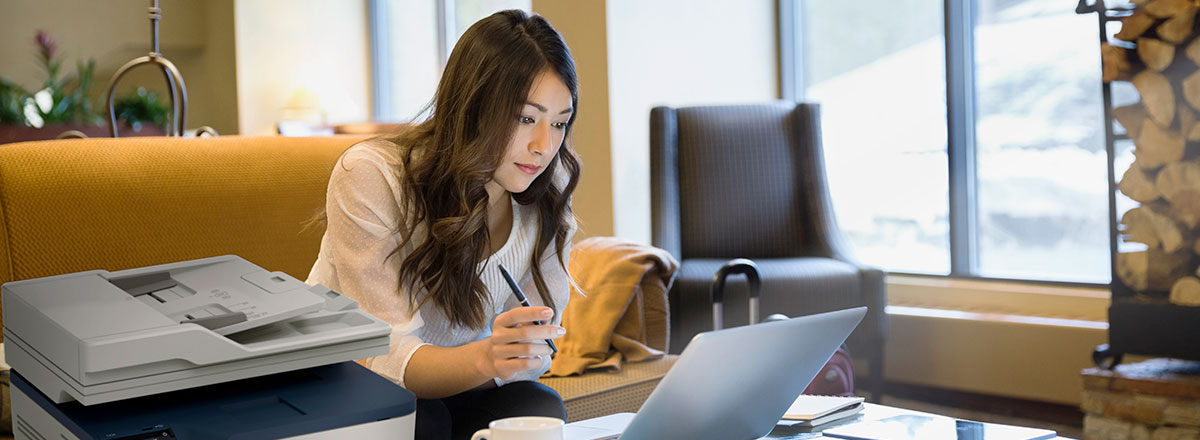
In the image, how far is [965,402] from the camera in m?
3.51

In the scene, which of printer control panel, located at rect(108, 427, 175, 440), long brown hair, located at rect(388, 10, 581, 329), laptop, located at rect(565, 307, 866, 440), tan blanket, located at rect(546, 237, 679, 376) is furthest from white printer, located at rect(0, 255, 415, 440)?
tan blanket, located at rect(546, 237, 679, 376)

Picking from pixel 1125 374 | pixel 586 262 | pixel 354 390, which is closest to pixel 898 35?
pixel 1125 374

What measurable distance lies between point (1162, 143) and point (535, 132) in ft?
5.93

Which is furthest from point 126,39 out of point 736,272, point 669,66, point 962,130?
point 736,272

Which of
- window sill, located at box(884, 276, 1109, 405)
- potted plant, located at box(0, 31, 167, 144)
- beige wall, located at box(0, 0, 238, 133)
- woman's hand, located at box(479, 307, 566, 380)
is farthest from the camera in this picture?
beige wall, located at box(0, 0, 238, 133)

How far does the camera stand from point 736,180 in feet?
11.9

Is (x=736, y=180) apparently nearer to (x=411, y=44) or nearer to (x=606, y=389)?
(x=606, y=389)

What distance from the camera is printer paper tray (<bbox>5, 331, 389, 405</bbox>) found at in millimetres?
943

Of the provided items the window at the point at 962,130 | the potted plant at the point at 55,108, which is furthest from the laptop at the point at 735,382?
the potted plant at the point at 55,108

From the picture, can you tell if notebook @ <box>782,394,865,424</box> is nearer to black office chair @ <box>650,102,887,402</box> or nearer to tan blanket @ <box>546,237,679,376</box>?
tan blanket @ <box>546,237,679,376</box>

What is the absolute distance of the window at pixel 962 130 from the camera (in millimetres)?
3461

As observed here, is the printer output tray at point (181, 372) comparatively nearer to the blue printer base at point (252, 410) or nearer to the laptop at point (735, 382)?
the blue printer base at point (252, 410)

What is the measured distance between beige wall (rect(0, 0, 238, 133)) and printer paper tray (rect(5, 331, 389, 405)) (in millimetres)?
5841

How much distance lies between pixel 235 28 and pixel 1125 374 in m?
5.23
